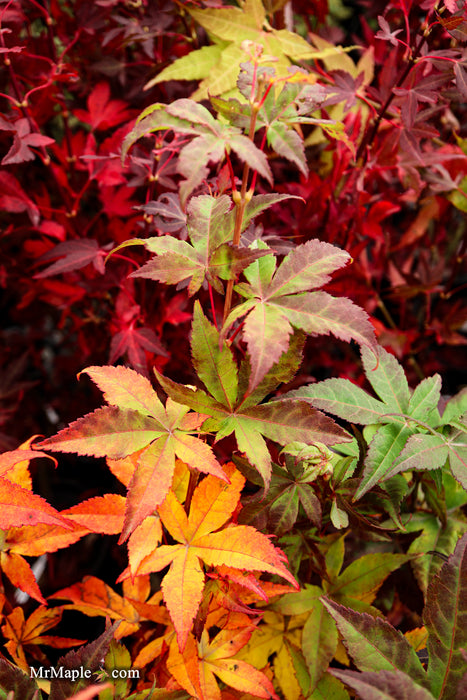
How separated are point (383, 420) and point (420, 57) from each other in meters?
0.55

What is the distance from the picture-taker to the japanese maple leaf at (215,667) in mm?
527

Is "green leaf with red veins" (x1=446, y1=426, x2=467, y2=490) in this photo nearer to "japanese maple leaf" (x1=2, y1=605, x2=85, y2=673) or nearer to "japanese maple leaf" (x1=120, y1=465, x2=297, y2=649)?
"japanese maple leaf" (x1=120, y1=465, x2=297, y2=649)

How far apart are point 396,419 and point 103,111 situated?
2.62 ft

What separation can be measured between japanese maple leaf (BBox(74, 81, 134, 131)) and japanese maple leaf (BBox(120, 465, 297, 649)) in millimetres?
734

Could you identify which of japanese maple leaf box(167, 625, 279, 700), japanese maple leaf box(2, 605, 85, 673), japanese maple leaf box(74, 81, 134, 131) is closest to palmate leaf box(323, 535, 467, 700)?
japanese maple leaf box(167, 625, 279, 700)

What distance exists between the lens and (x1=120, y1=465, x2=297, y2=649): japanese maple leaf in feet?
1.53

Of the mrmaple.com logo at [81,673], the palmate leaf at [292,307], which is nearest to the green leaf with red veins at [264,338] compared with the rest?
the palmate leaf at [292,307]

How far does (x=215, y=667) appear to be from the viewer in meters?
0.56

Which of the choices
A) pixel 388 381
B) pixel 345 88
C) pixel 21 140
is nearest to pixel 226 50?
pixel 345 88

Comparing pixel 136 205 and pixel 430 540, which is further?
pixel 136 205

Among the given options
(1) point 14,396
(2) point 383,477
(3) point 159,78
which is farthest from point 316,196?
(1) point 14,396

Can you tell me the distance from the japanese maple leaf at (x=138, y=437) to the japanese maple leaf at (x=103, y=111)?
647 mm

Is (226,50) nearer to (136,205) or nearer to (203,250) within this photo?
(136,205)

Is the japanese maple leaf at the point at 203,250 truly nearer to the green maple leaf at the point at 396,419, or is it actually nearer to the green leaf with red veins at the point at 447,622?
the green maple leaf at the point at 396,419
